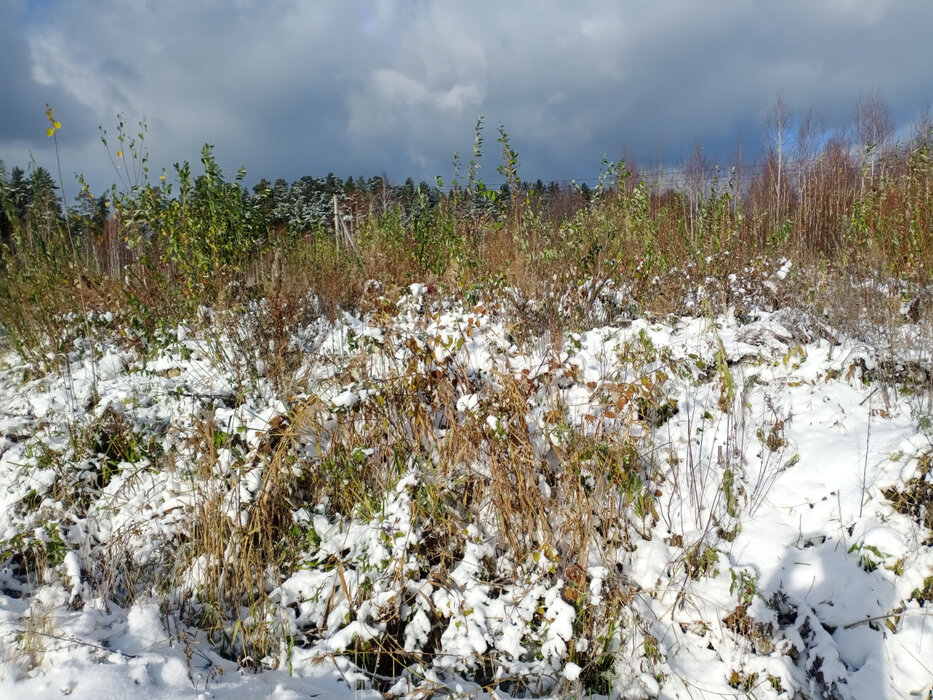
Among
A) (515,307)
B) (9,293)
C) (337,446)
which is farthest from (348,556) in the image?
(9,293)

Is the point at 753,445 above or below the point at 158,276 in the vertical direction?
below

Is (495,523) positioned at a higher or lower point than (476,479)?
lower

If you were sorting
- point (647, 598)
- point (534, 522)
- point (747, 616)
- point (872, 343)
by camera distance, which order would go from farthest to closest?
point (872, 343), point (534, 522), point (647, 598), point (747, 616)

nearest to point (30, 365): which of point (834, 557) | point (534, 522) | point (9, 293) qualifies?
point (9, 293)

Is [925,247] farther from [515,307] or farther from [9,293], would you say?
[9,293]

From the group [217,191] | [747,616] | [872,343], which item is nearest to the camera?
[747,616]

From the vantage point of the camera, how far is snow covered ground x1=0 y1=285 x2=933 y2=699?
6.16 ft

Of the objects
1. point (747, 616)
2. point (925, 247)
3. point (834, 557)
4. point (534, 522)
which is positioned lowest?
point (747, 616)

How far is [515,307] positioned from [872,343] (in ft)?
7.23

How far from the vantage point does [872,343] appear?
2.88m

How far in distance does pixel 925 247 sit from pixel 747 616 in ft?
11.5

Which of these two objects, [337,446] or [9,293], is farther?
[9,293]

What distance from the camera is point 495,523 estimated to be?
7.88 ft

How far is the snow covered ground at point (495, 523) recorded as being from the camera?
6.16ft
